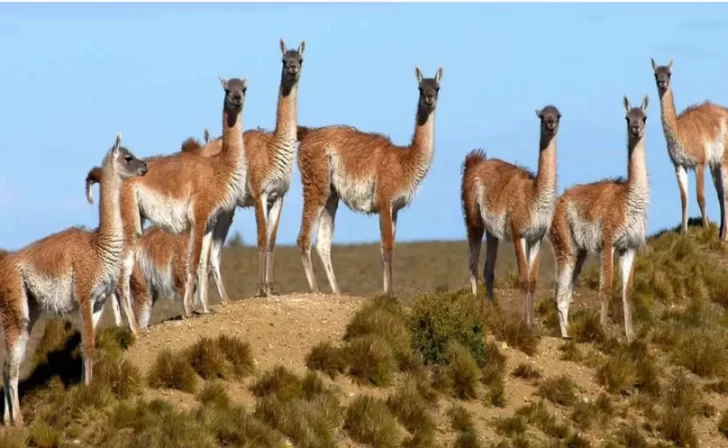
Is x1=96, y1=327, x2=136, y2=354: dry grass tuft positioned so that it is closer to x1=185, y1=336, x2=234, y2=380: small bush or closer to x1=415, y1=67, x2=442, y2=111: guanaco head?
x1=185, y1=336, x2=234, y2=380: small bush

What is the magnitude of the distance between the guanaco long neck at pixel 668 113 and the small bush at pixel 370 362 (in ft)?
31.8

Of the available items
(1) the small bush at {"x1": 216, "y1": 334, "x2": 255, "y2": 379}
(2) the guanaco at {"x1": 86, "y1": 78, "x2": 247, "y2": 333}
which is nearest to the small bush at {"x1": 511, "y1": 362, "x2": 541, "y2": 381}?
(1) the small bush at {"x1": 216, "y1": 334, "x2": 255, "y2": 379}

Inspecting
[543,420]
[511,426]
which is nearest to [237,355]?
[511,426]

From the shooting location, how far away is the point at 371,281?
43.8m

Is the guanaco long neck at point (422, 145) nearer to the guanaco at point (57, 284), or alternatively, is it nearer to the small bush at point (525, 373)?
the small bush at point (525, 373)

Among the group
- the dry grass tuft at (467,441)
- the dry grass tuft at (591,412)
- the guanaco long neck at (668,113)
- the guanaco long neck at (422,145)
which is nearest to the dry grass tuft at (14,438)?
the dry grass tuft at (467,441)

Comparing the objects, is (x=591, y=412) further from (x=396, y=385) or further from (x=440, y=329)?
(x=396, y=385)

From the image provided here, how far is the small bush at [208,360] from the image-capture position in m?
16.7

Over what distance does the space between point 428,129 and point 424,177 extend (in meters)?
0.66

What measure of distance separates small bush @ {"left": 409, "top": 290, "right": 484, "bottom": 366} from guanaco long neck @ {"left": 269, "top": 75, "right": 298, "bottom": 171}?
2.49 m

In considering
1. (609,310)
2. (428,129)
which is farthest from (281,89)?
(609,310)

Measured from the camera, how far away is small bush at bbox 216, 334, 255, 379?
1694 centimetres

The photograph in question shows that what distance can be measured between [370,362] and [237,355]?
1.61 metres

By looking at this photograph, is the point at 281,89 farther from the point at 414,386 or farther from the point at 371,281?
the point at 371,281
